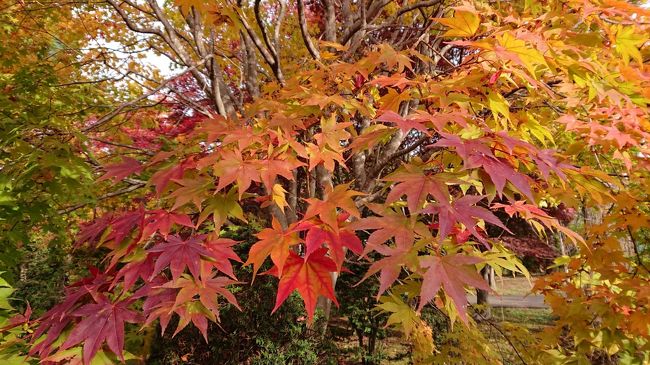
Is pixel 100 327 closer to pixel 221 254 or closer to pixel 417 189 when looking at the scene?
pixel 221 254

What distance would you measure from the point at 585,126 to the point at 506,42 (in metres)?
0.85

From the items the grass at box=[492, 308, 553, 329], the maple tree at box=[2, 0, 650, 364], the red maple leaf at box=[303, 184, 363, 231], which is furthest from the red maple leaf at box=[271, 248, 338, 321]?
the grass at box=[492, 308, 553, 329]

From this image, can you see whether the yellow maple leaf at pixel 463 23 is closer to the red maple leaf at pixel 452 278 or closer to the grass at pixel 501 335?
the red maple leaf at pixel 452 278

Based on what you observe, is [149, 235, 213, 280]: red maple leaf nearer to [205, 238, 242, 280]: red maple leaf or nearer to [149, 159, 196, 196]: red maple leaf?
[205, 238, 242, 280]: red maple leaf

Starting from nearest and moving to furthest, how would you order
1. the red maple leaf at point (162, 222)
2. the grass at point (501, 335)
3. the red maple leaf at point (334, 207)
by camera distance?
the red maple leaf at point (334, 207), the red maple leaf at point (162, 222), the grass at point (501, 335)

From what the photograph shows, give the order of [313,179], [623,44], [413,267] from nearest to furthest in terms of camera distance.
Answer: [413,267] < [623,44] < [313,179]

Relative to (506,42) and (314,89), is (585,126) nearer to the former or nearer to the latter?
(506,42)

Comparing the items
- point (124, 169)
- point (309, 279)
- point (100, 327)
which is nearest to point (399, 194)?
point (309, 279)

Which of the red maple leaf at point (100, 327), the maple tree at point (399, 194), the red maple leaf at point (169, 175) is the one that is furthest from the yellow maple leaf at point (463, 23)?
the red maple leaf at point (100, 327)

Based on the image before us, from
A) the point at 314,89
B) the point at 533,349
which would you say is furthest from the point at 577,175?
the point at 533,349

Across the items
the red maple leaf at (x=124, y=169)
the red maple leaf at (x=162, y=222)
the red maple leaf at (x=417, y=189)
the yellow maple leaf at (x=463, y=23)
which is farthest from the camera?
the red maple leaf at (x=124, y=169)

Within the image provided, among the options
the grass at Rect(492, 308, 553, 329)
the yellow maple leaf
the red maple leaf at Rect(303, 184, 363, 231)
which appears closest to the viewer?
the red maple leaf at Rect(303, 184, 363, 231)

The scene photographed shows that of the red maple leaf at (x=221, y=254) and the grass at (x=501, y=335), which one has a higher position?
the red maple leaf at (x=221, y=254)

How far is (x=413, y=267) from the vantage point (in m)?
1.07
